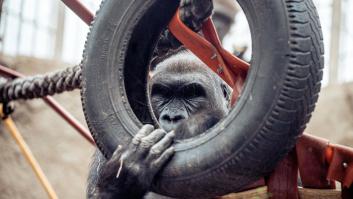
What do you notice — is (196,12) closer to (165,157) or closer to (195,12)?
(195,12)

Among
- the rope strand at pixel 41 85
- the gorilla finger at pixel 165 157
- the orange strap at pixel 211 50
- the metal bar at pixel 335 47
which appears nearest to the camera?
the gorilla finger at pixel 165 157

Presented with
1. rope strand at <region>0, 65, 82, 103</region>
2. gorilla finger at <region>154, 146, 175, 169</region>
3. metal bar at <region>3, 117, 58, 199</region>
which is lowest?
metal bar at <region>3, 117, 58, 199</region>

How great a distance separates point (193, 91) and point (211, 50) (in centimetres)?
77

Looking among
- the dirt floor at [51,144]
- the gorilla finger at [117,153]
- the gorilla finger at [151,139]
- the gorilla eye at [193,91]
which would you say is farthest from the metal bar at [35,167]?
the dirt floor at [51,144]

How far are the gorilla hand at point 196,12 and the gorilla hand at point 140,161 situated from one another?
1.48 feet

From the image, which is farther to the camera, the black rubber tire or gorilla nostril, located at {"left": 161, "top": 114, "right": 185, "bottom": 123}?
gorilla nostril, located at {"left": 161, "top": 114, "right": 185, "bottom": 123}

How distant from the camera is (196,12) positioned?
2201 millimetres

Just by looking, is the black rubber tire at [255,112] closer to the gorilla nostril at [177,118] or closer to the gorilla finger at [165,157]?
the gorilla finger at [165,157]

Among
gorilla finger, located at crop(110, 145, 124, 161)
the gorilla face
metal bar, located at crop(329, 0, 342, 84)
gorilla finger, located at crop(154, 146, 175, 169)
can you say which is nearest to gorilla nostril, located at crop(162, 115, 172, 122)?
the gorilla face

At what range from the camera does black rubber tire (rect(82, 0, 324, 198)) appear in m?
1.68

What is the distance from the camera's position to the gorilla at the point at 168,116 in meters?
1.94

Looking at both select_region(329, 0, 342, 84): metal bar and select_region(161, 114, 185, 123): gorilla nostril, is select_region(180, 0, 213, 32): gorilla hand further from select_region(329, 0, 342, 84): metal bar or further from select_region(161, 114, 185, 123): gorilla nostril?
select_region(329, 0, 342, 84): metal bar

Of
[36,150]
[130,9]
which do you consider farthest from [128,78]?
[36,150]

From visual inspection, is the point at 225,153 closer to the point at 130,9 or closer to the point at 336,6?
the point at 130,9
